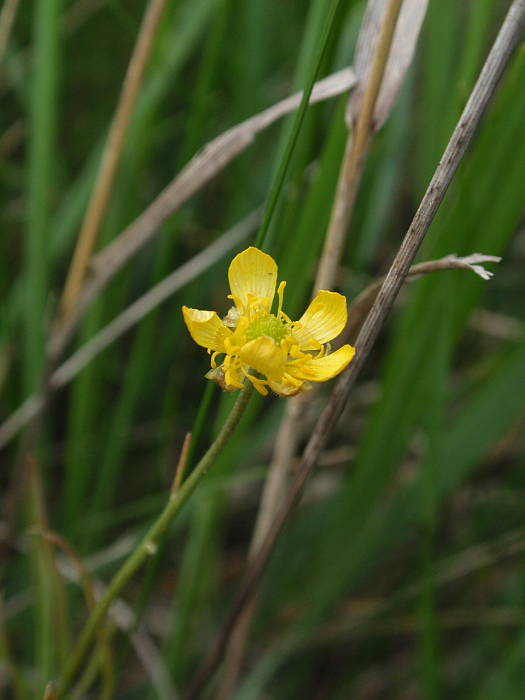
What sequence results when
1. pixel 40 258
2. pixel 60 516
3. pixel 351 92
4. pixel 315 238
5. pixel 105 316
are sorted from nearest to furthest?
1. pixel 351 92
2. pixel 315 238
3. pixel 40 258
4. pixel 105 316
5. pixel 60 516

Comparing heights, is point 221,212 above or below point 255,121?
above

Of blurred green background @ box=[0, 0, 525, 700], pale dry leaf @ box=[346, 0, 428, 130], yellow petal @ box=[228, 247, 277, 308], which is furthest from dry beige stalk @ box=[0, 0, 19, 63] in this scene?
yellow petal @ box=[228, 247, 277, 308]

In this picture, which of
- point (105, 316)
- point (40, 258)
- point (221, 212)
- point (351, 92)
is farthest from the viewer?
point (221, 212)

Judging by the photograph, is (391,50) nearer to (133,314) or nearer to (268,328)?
(268,328)

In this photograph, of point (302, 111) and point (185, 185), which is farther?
point (185, 185)

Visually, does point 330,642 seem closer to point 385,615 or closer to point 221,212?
point 385,615

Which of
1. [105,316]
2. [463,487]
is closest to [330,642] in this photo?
[463,487]

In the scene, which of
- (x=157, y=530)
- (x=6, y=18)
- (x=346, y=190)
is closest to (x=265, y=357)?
(x=157, y=530)
